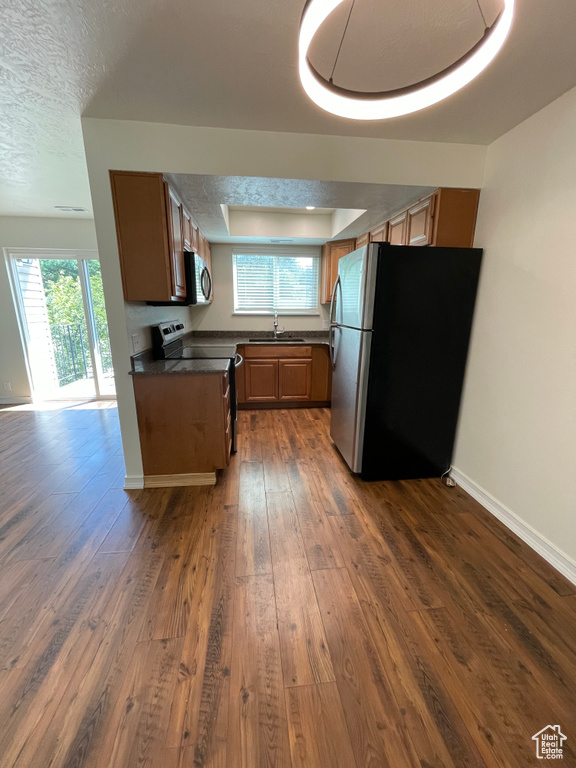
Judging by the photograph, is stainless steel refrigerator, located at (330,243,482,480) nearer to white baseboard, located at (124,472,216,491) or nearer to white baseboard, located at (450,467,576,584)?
white baseboard, located at (450,467,576,584)

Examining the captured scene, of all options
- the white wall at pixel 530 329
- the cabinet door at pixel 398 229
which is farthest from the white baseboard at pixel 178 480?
the cabinet door at pixel 398 229

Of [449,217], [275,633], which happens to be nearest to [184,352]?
[275,633]

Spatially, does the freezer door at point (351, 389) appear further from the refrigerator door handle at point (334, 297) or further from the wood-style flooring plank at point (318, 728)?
the wood-style flooring plank at point (318, 728)

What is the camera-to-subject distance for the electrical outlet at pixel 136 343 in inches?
87.9

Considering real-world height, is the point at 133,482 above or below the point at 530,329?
below

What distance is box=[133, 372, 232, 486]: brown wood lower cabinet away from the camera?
87.6 inches

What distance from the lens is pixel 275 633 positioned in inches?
51.2

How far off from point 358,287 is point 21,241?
4.55m

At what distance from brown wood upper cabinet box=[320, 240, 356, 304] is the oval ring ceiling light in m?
3.16

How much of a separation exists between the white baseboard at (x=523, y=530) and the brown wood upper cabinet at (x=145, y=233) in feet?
8.70

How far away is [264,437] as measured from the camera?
3.32 m

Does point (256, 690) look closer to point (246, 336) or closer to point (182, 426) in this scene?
point (182, 426)

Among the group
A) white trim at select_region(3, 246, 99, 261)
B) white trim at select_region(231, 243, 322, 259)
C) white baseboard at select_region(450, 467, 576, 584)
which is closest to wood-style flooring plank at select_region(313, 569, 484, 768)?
white baseboard at select_region(450, 467, 576, 584)

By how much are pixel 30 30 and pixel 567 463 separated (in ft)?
10.5
